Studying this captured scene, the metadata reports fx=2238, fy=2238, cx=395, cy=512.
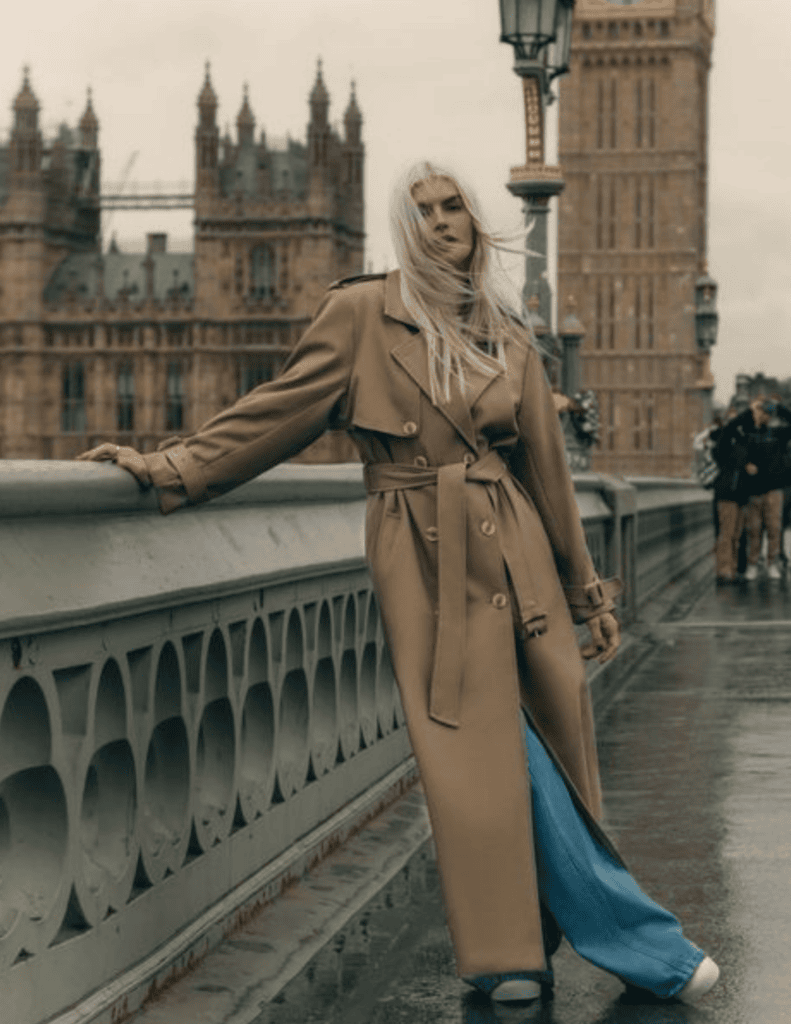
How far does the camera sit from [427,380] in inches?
146

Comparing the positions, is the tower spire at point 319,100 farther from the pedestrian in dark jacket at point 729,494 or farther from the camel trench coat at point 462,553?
the camel trench coat at point 462,553

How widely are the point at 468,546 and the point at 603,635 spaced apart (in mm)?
341

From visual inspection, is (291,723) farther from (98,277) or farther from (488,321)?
(98,277)

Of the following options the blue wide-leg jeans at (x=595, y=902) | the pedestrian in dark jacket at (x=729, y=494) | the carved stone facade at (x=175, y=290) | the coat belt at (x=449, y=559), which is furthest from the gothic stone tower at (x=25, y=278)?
the blue wide-leg jeans at (x=595, y=902)

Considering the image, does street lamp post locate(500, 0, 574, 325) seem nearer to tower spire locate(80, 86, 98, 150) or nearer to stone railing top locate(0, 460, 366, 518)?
stone railing top locate(0, 460, 366, 518)

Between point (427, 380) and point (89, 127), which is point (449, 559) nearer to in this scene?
point (427, 380)

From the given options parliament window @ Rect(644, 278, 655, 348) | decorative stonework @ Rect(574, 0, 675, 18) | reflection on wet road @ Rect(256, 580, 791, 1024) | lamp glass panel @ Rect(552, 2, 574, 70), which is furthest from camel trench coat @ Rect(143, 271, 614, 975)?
decorative stonework @ Rect(574, 0, 675, 18)

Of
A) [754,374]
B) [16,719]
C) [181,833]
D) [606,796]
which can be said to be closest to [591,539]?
[606,796]

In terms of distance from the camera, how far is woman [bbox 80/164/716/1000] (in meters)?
3.58

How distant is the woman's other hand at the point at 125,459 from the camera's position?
12.1 feet

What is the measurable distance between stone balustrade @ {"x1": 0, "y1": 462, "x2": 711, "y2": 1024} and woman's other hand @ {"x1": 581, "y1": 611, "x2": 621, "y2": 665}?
718 millimetres

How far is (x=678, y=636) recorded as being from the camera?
12.1 m

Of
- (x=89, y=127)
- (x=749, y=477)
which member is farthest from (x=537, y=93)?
(x=89, y=127)

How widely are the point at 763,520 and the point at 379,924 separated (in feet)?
46.0
